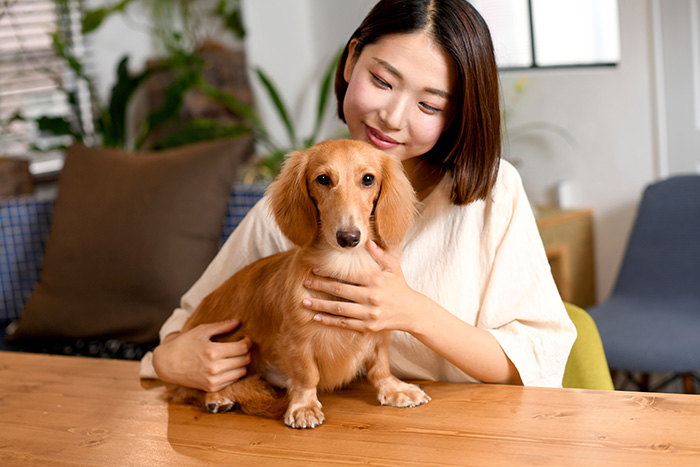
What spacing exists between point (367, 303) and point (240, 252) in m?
0.52

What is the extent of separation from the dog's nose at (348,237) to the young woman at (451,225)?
0.67ft

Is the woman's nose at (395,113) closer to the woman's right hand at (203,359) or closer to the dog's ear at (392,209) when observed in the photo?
the dog's ear at (392,209)

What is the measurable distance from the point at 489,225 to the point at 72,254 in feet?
5.43

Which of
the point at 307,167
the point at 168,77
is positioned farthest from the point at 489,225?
the point at 168,77

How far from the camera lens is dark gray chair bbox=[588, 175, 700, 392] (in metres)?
2.36

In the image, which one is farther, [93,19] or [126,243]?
[93,19]

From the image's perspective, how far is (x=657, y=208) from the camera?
2836mm

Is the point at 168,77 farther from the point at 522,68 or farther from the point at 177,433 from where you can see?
the point at 177,433

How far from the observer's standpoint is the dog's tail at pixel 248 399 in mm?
1154

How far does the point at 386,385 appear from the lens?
117cm

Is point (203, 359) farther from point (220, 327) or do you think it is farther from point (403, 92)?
point (403, 92)

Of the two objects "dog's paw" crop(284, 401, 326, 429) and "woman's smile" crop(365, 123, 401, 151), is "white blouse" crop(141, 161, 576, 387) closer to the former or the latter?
"woman's smile" crop(365, 123, 401, 151)

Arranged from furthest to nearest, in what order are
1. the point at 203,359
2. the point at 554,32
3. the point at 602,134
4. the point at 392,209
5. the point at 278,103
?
1. the point at 278,103
2. the point at 554,32
3. the point at 602,134
4. the point at 203,359
5. the point at 392,209

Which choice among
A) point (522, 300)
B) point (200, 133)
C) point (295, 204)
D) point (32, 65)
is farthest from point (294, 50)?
point (295, 204)
